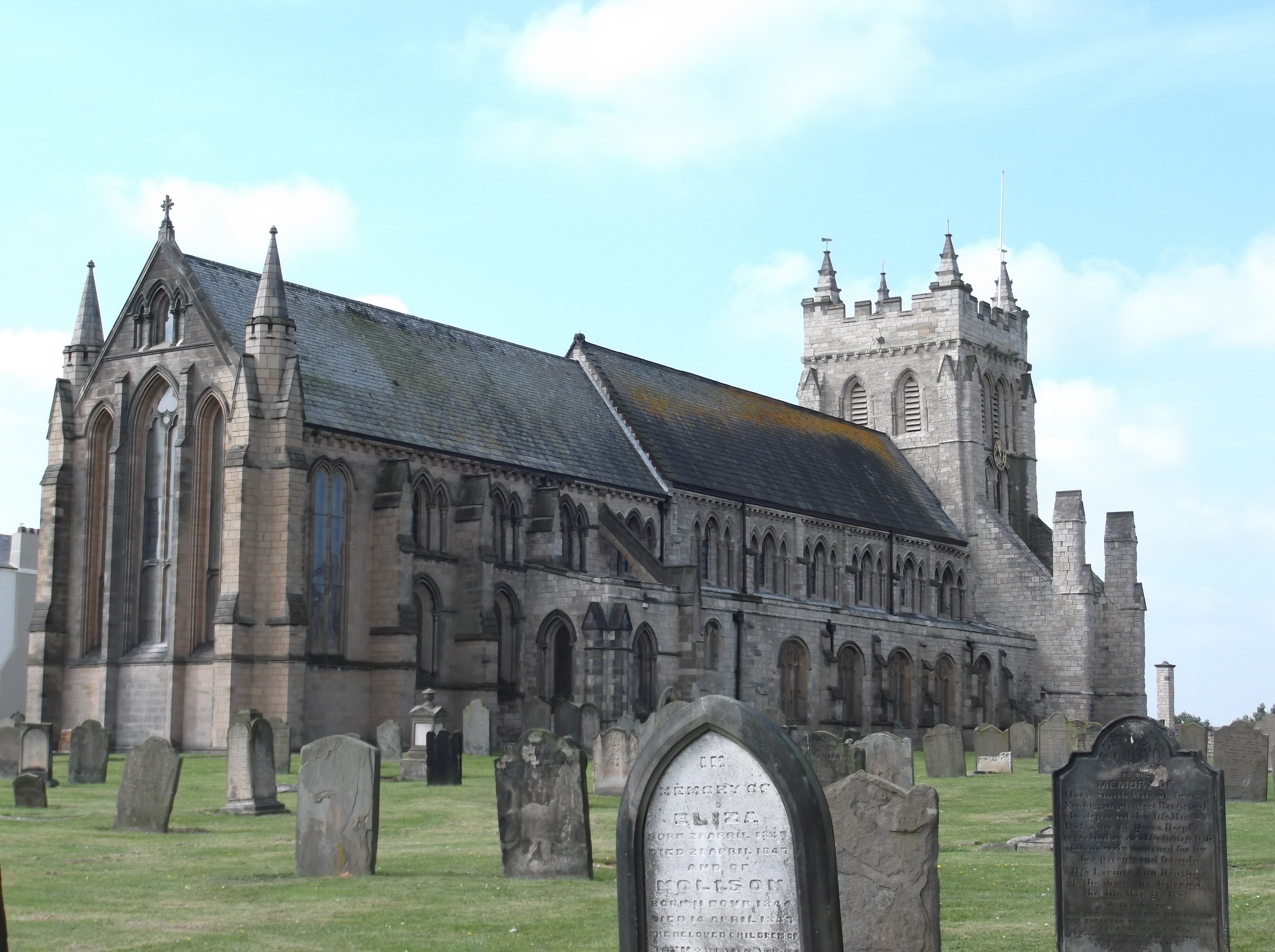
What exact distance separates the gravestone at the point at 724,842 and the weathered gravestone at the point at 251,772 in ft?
49.0

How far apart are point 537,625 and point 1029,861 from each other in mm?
29793

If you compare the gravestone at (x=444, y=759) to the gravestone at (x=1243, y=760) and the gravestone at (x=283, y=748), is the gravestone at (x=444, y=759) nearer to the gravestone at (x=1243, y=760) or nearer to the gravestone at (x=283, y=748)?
the gravestone at (x=283, y=748)

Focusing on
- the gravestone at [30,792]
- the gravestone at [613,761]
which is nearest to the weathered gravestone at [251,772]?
the gravestone at [30,792]

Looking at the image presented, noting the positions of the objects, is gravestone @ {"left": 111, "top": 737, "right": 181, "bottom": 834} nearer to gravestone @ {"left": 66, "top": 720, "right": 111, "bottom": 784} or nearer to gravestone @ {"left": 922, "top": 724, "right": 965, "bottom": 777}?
gravestone @ {"left": 66, "top": 720, "right": 111, "bottom": 784}

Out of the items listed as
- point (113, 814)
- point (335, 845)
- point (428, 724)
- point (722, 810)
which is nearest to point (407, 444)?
point (428, 724)

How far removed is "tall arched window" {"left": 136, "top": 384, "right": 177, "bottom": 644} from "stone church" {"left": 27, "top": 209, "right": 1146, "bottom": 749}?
0.23ft

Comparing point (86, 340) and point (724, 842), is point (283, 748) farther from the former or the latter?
point (724, 842)

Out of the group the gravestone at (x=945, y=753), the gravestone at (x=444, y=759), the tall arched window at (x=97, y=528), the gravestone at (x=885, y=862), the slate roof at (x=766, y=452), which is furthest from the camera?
the slate roof at (x=766, y=452)

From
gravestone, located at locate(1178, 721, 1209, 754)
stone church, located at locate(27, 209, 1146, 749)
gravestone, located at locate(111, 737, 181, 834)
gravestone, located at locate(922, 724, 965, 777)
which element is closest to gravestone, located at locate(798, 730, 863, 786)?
gravestone, located at locate(111, 737, 181, 834)

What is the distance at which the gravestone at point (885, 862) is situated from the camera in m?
11.6

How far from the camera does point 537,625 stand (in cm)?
4756

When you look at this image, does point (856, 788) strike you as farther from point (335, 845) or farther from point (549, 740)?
point (335, 845)

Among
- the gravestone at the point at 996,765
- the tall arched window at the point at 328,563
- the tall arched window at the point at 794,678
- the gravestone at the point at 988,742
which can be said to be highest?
the tall arched window at the point at 328,563

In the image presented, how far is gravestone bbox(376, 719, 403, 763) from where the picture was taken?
36625mm
